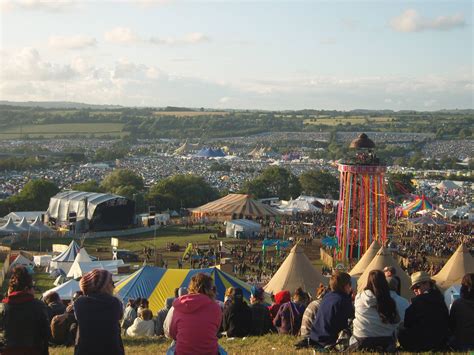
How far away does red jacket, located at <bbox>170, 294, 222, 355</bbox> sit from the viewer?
6.54 meters

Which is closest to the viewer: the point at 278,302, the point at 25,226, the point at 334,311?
the point at 334,311

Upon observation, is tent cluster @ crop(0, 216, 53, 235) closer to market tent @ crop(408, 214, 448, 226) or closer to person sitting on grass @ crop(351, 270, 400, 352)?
market tent @ crop(408, 214, 448, 226)

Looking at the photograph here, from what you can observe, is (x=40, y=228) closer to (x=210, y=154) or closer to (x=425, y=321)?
(x=425, y=321)

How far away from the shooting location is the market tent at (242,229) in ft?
139

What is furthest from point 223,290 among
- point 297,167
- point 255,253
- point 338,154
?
point 338,154

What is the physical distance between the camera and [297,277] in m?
19.9

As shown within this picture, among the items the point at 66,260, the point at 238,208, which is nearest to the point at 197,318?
the point at 66,260

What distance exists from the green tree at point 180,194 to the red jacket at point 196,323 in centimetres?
4896

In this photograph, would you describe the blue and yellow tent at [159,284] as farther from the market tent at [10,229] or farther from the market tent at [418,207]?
the market tent at [418,207]

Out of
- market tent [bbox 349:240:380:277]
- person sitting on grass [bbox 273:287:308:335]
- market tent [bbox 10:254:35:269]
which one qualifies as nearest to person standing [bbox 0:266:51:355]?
person sitting on grass [bbox 273:287:308:335]

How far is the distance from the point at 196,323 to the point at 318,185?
62.6 meters

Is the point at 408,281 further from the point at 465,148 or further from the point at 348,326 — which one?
the point at 465,148

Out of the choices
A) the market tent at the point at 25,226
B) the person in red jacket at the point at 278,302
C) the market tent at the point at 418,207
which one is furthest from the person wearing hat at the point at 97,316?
the market tent at the point at 418,207

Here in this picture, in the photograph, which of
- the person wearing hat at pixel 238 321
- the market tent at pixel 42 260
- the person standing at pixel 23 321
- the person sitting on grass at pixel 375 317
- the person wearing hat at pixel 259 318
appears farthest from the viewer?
the market tent at pixel 42 260
